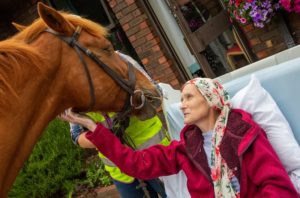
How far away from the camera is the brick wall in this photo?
4957 mm

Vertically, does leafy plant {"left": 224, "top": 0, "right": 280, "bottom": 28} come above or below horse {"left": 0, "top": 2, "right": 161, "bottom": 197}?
below

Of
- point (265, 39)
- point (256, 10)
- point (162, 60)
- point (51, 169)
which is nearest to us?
point (256, 10)

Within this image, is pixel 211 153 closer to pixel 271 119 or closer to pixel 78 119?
pixel 271 119

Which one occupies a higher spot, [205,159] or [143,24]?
[143,24]

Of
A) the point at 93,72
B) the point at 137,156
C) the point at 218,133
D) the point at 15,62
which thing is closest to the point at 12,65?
the point at 15,62

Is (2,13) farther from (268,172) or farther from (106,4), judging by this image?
(268,172)

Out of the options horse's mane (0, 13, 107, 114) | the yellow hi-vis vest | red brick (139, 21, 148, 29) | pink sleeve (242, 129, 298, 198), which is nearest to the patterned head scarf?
pink sleeve (242, 129, 298, 198)

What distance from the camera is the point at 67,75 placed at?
1.93 m

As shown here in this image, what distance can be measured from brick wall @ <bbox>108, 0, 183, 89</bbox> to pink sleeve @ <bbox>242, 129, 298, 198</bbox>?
3.09m

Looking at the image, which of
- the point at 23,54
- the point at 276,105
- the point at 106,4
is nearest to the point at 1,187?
the point at 23,54

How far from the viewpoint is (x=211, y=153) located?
209 centimetres

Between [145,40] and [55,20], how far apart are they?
3153 mm

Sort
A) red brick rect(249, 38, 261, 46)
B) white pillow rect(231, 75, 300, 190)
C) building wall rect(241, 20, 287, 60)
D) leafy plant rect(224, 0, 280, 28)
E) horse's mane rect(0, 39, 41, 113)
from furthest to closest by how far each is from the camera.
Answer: red brick rect(249, 38, 261, 46)
building wall rect(241, 20, 287, 60)
leafy plant rect(224, 0, 280, 28)
white pillow rect(231, 75, 300, 190)
horse's mane rect(0, 39, 41, 113)

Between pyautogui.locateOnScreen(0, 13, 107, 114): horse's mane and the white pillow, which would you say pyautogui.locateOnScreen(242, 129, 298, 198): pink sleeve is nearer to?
the white pillow
